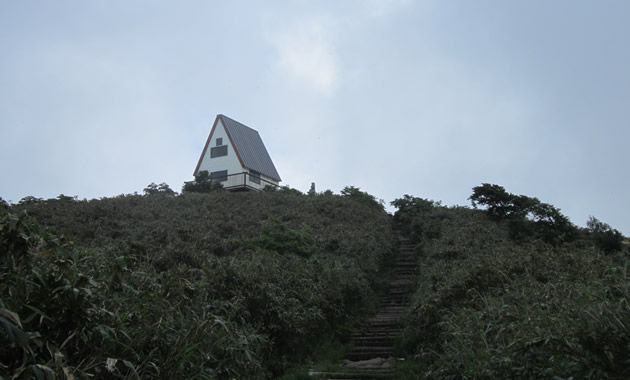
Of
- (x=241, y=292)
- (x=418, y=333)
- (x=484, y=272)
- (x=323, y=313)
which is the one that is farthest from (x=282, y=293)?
(x=484, y=272)

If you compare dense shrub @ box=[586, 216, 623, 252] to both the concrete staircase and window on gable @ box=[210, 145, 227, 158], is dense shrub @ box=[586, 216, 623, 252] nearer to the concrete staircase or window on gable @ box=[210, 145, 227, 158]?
the concrete staircase

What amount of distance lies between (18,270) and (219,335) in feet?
6.26

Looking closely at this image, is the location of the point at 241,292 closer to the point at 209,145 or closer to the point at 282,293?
the point at 282,293

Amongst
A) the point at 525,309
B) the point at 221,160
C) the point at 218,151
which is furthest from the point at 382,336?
the point at 218,151

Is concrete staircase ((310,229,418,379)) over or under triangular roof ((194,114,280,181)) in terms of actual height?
under

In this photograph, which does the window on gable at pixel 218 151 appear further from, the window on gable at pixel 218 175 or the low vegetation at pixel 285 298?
the low vegetation at pixel 285 298

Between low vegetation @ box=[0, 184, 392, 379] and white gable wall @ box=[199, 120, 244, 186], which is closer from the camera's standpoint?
low vegetation @ box=[0, 184, 392, 379]

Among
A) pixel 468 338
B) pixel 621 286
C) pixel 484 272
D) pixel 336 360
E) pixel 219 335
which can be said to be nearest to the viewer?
pixel 621 286

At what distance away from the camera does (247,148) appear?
113 feet

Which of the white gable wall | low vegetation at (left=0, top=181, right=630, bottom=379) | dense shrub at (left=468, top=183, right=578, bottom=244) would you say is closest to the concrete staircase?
low vegetation at (left=0, top=181, right=630, bottom=379)

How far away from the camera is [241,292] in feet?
24.3

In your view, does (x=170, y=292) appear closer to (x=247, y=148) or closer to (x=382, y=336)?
(x=382, y=336)

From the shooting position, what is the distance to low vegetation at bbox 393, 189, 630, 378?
3667 millimetres

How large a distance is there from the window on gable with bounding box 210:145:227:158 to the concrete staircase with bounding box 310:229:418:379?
1981 cm
